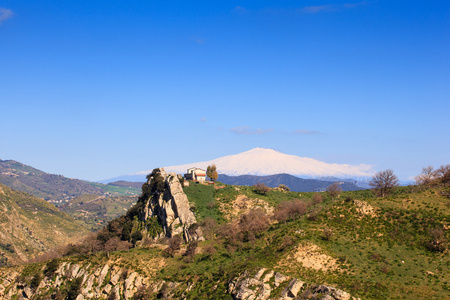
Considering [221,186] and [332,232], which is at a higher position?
[221,186]

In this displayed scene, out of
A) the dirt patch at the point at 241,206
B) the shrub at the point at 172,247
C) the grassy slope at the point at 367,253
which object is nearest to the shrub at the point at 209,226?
the dirt patch at the point at 241,206

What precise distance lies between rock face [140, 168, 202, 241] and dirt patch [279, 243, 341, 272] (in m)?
42.3

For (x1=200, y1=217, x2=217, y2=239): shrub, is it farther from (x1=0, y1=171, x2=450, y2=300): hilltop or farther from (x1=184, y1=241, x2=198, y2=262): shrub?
(x1=184, y1=241, x2=198, y2=262): shrub

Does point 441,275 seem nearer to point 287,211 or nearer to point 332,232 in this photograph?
point 332,232

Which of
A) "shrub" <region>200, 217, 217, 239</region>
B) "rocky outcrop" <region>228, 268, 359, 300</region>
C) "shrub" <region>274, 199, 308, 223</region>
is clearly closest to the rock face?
"shrub" <region>200, 217, 217, 239</region>

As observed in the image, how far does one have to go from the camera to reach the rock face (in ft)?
403

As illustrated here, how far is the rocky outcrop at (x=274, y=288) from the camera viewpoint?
6209 cm

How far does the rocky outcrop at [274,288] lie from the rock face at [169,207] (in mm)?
40081

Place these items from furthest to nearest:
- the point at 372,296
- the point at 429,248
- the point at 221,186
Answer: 1. the point at 221,186
2. the point at 429,248
3. the point at 372,296

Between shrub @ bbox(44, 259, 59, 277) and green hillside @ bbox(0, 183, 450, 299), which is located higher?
green hillside @ bbox(0, 183, 450, 299)

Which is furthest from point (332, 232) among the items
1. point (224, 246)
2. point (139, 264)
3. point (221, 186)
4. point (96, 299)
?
point (221, 186)

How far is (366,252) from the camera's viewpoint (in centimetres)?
7712

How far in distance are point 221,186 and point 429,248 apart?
9582cm

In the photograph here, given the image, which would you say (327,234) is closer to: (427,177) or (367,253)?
(367,253)
